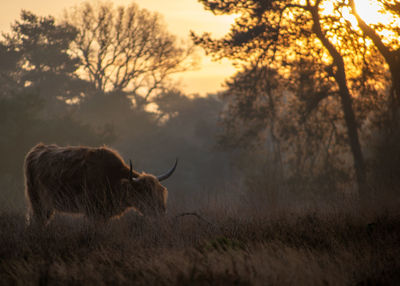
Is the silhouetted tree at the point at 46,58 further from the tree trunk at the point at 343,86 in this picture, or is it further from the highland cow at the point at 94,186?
the highland cow at the point at 94,186

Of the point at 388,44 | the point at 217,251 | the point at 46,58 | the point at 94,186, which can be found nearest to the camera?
the point at 217,251

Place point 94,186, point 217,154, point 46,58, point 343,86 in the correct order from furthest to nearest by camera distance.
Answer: point 217,154
point 46,58
point 343,86
point 94,186

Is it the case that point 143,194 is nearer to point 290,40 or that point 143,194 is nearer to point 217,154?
point 290,40

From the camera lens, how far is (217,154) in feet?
146

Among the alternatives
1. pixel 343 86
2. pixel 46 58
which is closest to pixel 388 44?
pixel 343 86

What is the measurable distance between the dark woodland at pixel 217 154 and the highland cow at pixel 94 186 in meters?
0.04

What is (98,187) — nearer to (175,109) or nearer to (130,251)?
(130,251)


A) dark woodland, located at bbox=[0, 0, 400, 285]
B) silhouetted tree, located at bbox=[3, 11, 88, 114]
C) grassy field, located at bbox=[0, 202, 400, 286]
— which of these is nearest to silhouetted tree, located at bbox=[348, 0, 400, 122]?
dark woodland, located at bbox=[0, 0, 400, 285]

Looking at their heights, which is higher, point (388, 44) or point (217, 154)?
point (388, 44)

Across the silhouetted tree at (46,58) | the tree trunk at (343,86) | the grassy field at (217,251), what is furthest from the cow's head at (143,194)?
A: the silhouetted tree at (46,58)

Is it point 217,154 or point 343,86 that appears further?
point 217,154

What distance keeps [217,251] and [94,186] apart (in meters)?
3.73

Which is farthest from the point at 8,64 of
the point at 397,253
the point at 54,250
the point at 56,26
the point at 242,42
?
the point at 397,253

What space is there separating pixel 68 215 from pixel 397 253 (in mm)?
5793
